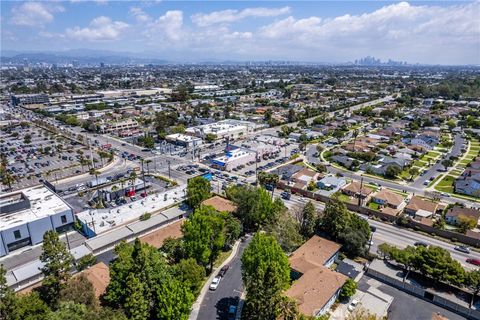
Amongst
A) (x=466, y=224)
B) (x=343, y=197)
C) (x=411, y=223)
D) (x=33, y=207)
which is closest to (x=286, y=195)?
(x=343, y=197)

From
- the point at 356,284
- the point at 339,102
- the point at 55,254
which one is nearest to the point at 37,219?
the point at 55,254

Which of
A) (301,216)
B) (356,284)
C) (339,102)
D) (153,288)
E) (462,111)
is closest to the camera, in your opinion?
(153,288)

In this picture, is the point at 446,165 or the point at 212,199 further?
the point at 446,165

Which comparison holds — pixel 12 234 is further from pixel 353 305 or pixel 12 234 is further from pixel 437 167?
pixel 437 167

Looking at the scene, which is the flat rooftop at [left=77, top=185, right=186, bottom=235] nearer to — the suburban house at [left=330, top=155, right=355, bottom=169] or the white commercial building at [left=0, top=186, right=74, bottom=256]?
the white commercial building at [left=0, top=186, right=74, bottom=256]

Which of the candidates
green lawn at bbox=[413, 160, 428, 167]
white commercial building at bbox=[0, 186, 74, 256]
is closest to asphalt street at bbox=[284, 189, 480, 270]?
green lawn at bbox=[413, 160, 428, 167]

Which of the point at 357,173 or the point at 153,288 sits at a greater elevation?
the point at 153,288

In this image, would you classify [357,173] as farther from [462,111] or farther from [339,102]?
[339,102]
